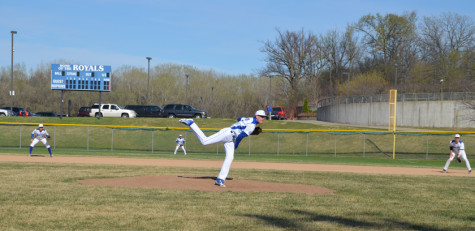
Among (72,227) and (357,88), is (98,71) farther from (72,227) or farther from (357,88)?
(357,88)

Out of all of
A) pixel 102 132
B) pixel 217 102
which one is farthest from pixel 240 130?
pixel 217 102

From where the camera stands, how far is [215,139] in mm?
11781

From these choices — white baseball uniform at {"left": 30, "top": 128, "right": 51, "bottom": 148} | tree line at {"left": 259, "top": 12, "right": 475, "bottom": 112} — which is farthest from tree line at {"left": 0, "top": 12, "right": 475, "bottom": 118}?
white baseball uniform at {"left": 30, "top": 128, "right": 51, "bottom": 148}

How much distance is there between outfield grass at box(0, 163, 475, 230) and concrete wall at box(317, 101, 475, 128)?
34990 millimetres

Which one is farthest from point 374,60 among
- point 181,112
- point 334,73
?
point 181,112

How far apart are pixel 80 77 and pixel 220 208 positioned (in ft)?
109

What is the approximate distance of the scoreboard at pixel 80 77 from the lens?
39.2 m

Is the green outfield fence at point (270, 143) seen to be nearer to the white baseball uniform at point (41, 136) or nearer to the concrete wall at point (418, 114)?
the white baseball uniform at point (41, 136)

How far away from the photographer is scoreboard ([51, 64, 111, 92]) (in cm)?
3925

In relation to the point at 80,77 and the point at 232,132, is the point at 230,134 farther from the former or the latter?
the point at 80,77

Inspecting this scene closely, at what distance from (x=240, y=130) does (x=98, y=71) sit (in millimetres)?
30518

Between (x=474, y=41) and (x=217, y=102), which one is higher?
(x=474, y=41)

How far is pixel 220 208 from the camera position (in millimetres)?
8781

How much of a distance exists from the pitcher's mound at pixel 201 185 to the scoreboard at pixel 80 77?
91.6ft
